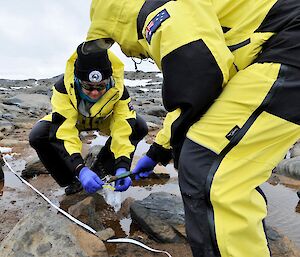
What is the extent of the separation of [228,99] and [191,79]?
0.63ft

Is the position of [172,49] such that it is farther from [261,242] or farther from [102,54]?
[102,54]

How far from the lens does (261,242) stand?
1620 millimetres

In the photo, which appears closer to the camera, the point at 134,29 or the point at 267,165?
the point at 267,165

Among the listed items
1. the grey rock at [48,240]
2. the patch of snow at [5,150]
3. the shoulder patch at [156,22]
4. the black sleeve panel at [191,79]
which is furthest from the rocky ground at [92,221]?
the shoulder patch at [156,22]

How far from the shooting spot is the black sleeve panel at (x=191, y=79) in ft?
5.32

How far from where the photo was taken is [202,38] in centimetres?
162

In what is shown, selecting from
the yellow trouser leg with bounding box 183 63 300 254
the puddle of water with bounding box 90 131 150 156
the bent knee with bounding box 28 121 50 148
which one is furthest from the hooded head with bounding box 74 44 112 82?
the puddle of water with bounding box 90 131 150 156

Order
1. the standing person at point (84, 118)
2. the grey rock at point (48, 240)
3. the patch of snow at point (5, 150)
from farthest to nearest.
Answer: the patch of snow at point (5, 150) → the standing person at point (84, 118) → the grey rock at point (48, 240)

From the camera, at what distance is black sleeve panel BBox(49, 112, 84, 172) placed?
10.3 feet

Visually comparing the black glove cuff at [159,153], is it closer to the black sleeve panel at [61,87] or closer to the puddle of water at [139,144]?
the black sleeve panel at [61,87]

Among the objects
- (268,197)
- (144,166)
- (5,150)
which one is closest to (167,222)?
(144,166)

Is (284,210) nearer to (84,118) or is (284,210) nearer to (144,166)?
(144,166)

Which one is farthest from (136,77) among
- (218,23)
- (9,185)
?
(218,23)

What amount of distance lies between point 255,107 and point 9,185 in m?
3.00
